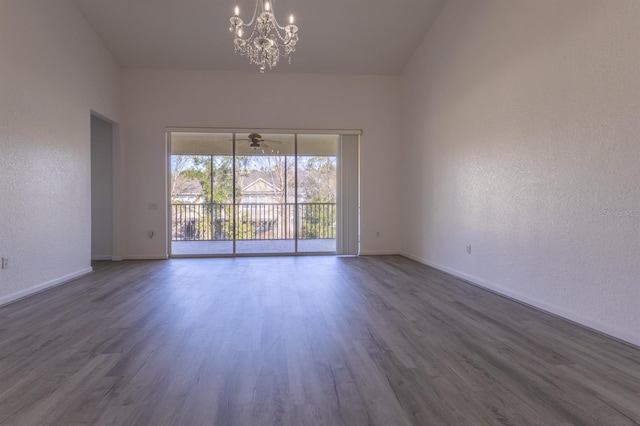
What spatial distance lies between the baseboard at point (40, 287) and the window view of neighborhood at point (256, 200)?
1765 mm

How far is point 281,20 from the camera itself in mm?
4961

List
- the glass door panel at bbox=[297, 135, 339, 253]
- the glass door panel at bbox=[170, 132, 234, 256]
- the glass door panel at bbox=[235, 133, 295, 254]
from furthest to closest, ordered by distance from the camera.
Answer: the glass door panel at bbox=[297, 135, 339, 253]
the glass door panel at bbox=[235, 133, 295, 254]
the glass door panel at bbox=[170, 132, 234, 256]

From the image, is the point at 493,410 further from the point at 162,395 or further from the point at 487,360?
the point at 162,395

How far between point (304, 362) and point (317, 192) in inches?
184

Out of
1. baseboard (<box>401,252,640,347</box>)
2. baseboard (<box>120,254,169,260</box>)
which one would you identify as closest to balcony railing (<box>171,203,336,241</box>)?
baseboard (<box>120,254,169,260</box>)

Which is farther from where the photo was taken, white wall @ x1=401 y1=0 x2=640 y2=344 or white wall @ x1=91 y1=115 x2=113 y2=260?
white wall @ x1=91 y1=115 x2=113 y2=260

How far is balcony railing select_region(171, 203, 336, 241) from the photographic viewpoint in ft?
20.3

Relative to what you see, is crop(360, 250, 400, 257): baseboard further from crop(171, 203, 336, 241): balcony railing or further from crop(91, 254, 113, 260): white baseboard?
crop(91, 254, 113, 260): white baseboard

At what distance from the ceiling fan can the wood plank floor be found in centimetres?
335

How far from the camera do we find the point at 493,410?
150 centimetres

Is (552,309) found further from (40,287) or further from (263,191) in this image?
(40,287)

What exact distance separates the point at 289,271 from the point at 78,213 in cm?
284

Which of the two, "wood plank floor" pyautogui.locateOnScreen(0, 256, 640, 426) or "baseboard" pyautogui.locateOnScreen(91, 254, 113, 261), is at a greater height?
"baseboard" pyautogui.locateOnScreen(91, 254, 113, 261)

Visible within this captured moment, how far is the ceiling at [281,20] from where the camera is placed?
15.4 ft
